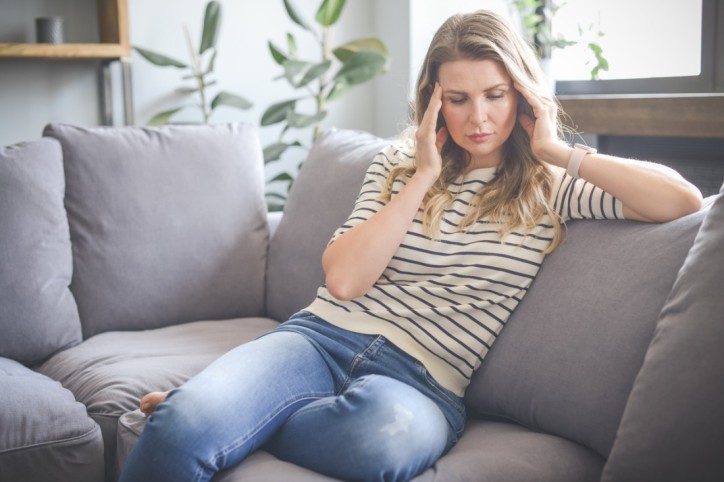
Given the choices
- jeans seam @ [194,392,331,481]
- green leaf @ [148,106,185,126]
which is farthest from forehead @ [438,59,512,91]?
green leaf @ [148,106,185,126]

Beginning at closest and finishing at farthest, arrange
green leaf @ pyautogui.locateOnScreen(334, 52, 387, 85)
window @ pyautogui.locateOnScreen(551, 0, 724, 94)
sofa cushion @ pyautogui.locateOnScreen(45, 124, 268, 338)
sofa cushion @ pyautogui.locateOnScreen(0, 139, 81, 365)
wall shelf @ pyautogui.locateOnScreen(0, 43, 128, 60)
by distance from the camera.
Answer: sofa cushion @ pyautogui.locateOnScreen(0, 139, 81, 365), sofa cushion @ pyautogui.locateOnScreen(45, 124, 268, 338), window @ pyautogui.locateOnScreen(551, 0, 724, 94), wall shelf @ pyautogui.locateOnScreen(0, 43, 128, 60), green leaf @ pyautogui.locateOnScreen(334, 52, 387, 85)

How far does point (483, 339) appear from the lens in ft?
4.81

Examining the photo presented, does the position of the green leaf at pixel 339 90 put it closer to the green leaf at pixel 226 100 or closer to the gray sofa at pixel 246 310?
the green leaf at pixel 226 100

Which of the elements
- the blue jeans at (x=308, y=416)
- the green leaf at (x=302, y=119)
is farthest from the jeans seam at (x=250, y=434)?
the green leaf at (x=302, y=119)

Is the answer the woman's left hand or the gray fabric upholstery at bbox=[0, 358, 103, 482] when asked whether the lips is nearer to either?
the woman's left hand

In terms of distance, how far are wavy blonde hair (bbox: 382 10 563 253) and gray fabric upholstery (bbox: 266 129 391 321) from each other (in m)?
0.45

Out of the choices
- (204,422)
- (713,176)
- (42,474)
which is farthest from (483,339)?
(713,176)

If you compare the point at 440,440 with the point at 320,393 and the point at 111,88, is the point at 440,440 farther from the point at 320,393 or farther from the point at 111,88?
the point at 111,88

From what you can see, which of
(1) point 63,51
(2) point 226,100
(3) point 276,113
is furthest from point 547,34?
(1) point 63,51

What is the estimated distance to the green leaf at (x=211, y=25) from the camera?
9.50 ft

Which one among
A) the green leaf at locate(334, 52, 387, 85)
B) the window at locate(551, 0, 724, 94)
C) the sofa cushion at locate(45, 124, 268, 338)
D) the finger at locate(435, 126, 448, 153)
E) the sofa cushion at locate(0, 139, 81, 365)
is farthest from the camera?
the green leaf at locate(334, 52, 387, 85)

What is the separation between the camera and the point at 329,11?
2986 mm

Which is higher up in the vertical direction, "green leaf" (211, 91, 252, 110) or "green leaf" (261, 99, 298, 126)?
"green leaf" (211, 91, 252, 110)

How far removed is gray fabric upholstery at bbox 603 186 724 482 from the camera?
3.45 feet
